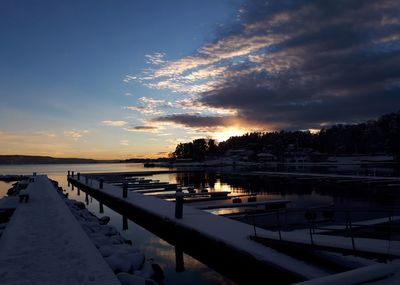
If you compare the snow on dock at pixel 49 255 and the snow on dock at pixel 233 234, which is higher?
the snow on dock at pixel 49 255

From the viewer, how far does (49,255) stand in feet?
30.7

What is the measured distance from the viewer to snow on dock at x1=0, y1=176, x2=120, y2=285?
7.65 m

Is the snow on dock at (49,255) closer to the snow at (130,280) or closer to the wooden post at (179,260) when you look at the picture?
the snow at (130,280)

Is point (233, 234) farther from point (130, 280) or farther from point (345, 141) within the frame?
point (345, 141)

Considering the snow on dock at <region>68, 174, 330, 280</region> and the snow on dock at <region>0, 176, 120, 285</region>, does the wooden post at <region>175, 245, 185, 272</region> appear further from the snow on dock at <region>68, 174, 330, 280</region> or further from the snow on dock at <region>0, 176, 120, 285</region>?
the snow on dock at <region>0, 176, 120, 285</region>

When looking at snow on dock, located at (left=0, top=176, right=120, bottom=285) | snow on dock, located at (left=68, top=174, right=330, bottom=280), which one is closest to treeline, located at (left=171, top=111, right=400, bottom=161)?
snow on dock, located at (left=68, top=174, right=330, bottom=280)

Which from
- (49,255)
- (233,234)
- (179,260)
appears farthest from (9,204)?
(233,234)

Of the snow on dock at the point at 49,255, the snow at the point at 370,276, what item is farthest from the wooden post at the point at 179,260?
the snow at the point at 370,276

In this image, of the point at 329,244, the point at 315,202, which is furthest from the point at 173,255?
the point at 315,202

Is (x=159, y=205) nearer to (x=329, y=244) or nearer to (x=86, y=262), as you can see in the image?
(x=86, y=262)

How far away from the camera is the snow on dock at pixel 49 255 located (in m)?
7.65

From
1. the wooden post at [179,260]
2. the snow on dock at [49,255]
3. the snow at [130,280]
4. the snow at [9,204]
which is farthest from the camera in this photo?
the snow at [9,204]

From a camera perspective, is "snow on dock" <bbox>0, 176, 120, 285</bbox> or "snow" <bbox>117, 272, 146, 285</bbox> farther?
"snow" <bbox>117, 272, 146, 285</bbox>

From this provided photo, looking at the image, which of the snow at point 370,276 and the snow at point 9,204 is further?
the snow at point 9,204
